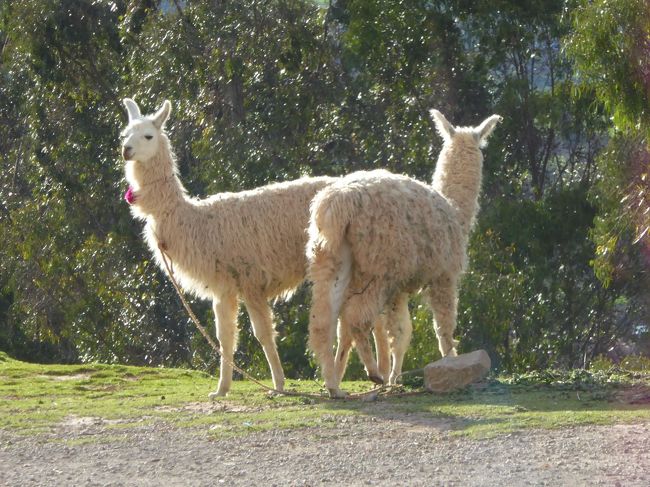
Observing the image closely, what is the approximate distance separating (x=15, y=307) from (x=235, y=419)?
15.6 m

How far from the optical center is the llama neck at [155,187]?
34.2ft

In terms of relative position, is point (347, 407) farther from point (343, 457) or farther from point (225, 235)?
point (225, 235)

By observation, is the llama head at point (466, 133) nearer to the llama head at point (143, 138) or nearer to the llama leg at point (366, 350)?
the llama leg at point (366, 350)

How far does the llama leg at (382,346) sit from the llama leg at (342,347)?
30.2 inches

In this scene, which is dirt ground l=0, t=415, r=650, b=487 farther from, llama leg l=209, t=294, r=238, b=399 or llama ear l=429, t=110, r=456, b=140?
llama ear l=429, t=110, r=456, b=140

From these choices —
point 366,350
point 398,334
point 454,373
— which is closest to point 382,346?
point 398,334

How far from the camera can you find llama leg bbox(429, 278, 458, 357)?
986cm

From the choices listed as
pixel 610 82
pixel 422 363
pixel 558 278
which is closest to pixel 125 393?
pixel 422 363

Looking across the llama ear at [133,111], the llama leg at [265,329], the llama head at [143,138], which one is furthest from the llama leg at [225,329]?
the llama ear at [133,111]

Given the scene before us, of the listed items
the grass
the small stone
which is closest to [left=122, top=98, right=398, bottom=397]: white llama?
the grass

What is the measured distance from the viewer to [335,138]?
61.9 feet

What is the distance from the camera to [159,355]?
69.0 ft

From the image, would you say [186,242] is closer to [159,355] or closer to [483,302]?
[483,302]

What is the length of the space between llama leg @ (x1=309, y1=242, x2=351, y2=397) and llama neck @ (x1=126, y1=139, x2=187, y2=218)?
1820 mm
